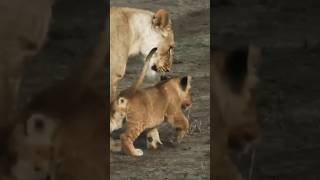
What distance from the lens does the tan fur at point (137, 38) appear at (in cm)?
344

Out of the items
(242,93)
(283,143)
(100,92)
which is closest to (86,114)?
(100,92)

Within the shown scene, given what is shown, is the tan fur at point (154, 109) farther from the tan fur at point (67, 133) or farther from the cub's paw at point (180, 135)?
the tan fur at point (67, 133)

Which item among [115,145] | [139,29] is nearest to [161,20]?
[139,29]

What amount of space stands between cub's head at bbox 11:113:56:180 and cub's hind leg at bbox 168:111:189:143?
2.16 ft

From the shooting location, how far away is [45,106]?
3352 mm

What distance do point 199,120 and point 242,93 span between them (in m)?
0.31

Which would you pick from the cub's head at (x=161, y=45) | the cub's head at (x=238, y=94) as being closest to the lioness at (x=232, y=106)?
the cub's head at (x=238, y=94)

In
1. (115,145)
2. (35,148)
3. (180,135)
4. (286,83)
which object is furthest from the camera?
(286,83)

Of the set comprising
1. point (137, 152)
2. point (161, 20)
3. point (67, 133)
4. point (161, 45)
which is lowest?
point (137, 152)

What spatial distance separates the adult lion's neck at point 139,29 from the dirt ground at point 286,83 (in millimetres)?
504

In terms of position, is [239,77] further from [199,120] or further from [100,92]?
[100,92]

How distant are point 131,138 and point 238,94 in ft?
2.17

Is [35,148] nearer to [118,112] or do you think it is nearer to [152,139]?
[118,112]

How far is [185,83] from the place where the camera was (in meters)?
3.56
